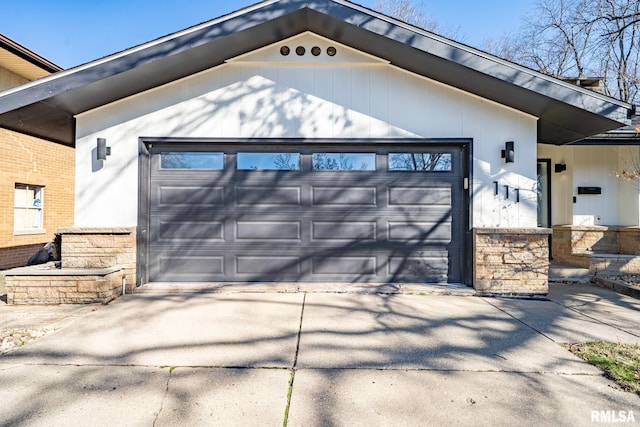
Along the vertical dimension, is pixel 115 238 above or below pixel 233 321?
above

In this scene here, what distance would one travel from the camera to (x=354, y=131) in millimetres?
4816

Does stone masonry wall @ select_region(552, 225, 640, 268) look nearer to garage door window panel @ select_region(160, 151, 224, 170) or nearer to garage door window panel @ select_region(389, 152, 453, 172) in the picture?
garage door window panel @ select_region(389, 152, 453, 172)

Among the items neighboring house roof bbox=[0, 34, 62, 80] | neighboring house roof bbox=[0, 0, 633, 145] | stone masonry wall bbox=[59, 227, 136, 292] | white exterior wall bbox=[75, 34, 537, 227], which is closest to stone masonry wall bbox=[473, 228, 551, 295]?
white exterior wall bbox=[75, 34, 537, 227]

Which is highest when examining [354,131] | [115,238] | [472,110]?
[472,110]

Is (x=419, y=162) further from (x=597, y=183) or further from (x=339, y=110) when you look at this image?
(x=597, y=183)

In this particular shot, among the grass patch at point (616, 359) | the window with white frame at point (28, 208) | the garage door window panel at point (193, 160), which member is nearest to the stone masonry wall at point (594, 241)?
the grass patch at point (616, 359)

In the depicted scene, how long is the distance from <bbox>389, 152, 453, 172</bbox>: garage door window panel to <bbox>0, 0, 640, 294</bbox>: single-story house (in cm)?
2

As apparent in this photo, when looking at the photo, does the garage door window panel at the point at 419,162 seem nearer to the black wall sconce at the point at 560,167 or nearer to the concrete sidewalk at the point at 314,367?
the concrete sidewalk at the point at 314,367

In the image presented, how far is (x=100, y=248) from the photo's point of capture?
4516 mm

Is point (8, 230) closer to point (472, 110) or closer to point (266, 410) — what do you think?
point (266, 410)

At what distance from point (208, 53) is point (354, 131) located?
95.0 inches

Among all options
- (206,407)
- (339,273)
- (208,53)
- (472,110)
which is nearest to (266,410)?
(206,407)

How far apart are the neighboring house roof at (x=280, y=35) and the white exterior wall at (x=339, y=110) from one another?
234 millimetres

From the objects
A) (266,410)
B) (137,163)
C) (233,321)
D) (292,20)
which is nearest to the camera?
(266,410)
